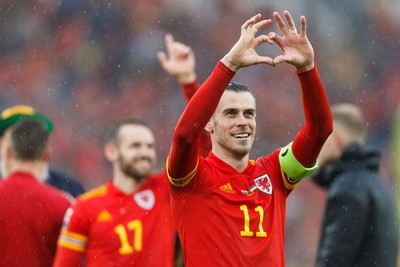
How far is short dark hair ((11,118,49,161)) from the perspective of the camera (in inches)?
260

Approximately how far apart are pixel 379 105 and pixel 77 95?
471 cm

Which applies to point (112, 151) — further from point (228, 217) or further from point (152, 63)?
point (152, 63)

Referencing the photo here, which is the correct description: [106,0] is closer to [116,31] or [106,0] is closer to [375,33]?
[116,31]

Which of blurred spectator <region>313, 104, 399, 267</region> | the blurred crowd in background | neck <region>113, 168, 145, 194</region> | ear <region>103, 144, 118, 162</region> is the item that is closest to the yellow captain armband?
blurred spectator <region>313, 104, 399, 267</region>

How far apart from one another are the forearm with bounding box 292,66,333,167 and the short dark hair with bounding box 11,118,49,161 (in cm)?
229

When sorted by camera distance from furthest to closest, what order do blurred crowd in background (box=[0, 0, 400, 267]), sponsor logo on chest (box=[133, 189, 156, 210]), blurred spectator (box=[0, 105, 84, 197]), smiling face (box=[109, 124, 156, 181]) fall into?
1. blurred crowd in background (box=[0, 0, 400, 267])
2. blurred spectator (box=[0, 105, 84, 197])
3. smiling face (box=[109, 124, 156, 181])
4. sponsor logo on chest (box=[133, 189, 156, 210])

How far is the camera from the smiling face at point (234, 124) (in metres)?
4.88

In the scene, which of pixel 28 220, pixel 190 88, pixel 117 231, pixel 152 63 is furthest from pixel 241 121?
pixel 152 63

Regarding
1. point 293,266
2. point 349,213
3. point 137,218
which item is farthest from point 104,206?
point 293,266

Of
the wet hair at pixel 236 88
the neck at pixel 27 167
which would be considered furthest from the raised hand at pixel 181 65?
the wet hair at pixel 236 88

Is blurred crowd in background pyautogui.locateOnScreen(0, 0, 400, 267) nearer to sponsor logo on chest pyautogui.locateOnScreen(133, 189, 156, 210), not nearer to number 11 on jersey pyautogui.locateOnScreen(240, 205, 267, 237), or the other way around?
sponsor logo on chest pyautogui.locateOnScreen(133, 189, 156, 210)

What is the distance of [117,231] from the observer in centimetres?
637

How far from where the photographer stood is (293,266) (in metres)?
12.0

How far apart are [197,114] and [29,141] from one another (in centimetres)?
228
